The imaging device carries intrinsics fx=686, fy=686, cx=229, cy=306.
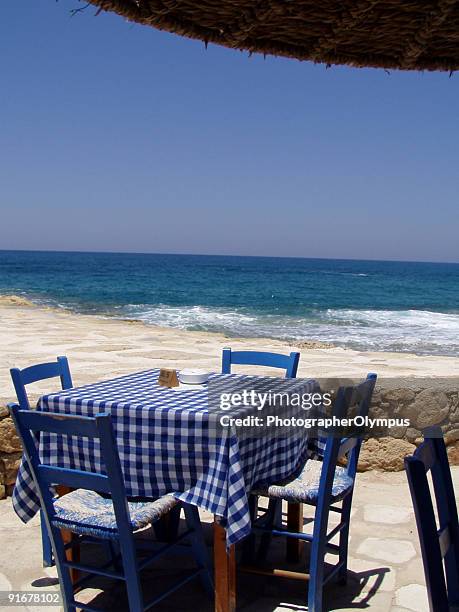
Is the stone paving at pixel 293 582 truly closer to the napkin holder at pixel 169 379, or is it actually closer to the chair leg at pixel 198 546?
the chair leg at pixel 198 546

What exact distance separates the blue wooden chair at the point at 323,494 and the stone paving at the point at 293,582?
0.41 feet

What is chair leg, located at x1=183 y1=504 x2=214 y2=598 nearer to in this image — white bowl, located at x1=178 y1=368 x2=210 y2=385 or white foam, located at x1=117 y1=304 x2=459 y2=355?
white bowl, located at x1=178 y1=368 x2=210 y2=385

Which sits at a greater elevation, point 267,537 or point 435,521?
point 435,521

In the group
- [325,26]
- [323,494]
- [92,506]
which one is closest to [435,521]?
[323,494]

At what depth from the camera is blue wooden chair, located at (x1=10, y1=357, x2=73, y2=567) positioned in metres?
3.26

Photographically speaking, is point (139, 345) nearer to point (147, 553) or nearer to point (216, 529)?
point (147, 553)

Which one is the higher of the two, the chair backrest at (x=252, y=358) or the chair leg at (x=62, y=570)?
the chair backrest at (x=252, y=358)

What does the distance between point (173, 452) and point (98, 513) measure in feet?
1.26

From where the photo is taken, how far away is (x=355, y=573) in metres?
3.26

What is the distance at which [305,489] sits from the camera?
2.94 m

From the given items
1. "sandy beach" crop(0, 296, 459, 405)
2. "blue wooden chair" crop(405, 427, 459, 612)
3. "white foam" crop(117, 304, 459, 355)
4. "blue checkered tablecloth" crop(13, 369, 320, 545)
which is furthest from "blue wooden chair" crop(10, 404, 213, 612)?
"white foam" crop(117, 304, 459, 355)

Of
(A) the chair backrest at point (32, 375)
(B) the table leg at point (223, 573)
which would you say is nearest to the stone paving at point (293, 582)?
(B) the table leg at point (223, 573)

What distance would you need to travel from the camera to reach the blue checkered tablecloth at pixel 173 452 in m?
2.62

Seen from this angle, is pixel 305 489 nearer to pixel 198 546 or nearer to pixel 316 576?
pixel 316 576
